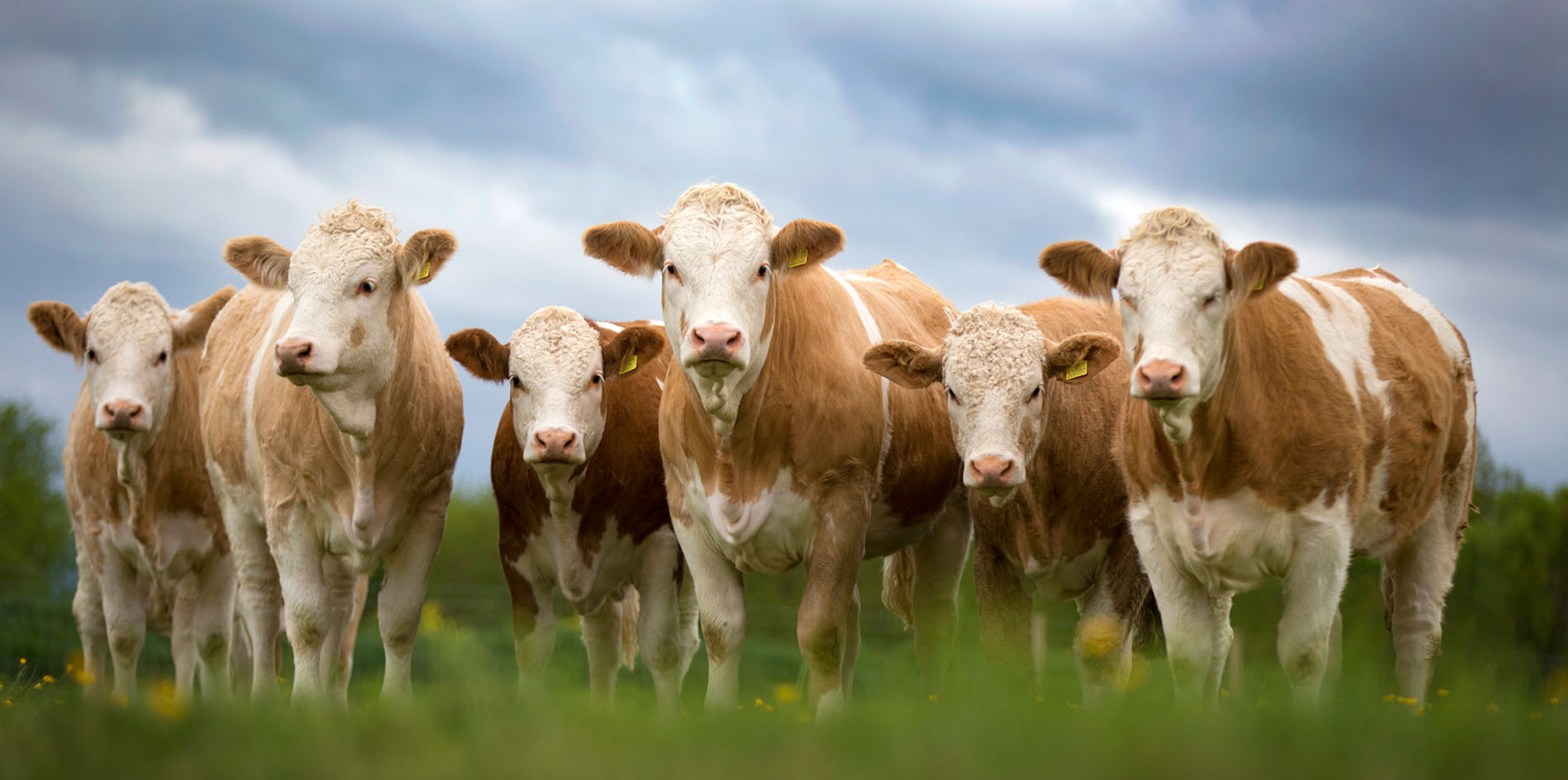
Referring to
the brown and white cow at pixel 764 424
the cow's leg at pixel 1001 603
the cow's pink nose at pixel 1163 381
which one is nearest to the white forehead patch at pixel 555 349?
the brown and white cow at pixel 764 424

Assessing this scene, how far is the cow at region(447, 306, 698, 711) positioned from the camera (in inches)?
301

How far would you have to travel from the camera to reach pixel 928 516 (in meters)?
7.58

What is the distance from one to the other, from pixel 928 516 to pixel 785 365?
1.54 m

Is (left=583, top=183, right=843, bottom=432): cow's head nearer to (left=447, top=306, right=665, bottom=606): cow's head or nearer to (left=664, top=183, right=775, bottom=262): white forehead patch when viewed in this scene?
(left=664, top=183, right=775, bottom=262): white forehead patch

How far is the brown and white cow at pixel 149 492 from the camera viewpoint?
9.12 metres

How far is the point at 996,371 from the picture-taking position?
6.72m

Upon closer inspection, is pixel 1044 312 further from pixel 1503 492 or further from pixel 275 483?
pixel 1503 492

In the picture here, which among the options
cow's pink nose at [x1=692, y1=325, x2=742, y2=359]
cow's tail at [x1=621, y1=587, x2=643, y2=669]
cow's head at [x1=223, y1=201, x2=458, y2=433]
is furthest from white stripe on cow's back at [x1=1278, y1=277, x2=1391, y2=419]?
cow's tail at [x1=621, y1=587, x2=643, y2=669]

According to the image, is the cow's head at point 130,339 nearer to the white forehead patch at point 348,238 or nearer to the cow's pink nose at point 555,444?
the white forehead patch at point 348,238

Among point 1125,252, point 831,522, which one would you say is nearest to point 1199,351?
point 1125,252

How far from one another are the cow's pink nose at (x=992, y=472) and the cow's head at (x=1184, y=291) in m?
0.78

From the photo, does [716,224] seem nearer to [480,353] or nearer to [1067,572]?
[480,353]

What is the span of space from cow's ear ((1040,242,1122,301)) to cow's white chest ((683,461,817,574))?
5.68ft

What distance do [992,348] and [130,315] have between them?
622 cm
